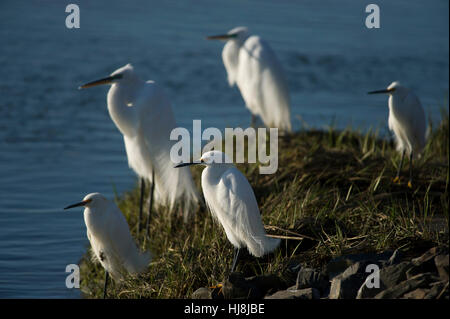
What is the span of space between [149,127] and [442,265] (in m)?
3.42

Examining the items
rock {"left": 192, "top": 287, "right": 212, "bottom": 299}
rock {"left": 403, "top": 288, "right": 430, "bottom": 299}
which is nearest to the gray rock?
A: rock {"left": 192, "top": 287, "right": 212, "bottom": 299}

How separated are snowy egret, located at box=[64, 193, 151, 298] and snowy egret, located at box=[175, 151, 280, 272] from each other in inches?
31.9

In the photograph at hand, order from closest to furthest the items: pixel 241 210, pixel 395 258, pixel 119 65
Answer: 1. pixel 395 258
2. pixel 241 210
3. pixel 119 65

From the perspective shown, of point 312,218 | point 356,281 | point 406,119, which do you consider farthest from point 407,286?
point 406,119

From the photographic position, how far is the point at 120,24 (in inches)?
566

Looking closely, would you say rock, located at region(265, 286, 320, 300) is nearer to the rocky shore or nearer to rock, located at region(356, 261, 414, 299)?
the rocky shore

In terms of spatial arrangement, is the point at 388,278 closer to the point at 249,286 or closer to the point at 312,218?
the point at 249,286

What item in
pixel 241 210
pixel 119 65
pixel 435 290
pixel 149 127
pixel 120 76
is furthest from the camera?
pixel 119 65

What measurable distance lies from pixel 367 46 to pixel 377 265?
36.3ft

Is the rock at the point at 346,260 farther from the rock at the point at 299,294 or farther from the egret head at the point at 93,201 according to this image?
the egret head at the point at 93,201

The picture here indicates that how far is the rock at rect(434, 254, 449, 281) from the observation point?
10.4 ft

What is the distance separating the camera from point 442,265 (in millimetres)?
3188

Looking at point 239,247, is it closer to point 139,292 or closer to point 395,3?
point 139,292

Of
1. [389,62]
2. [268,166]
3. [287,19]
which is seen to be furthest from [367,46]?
[268,166]
